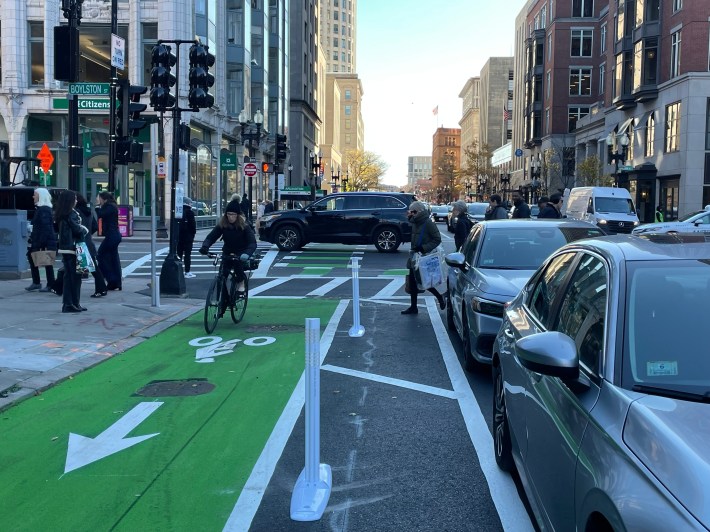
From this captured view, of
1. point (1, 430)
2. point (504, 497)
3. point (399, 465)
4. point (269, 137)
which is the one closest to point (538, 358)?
point (504, 497)

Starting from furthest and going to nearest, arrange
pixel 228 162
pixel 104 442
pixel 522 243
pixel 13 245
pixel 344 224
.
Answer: pixel 228 162 < pixel 344 224 < pixel 13 245 < pixel 522 243 < pixel 104 442

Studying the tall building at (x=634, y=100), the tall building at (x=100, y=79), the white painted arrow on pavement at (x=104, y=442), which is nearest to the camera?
the white painted arrow on pavement at (x=104, y=442)

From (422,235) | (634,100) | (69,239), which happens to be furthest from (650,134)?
(69,239)

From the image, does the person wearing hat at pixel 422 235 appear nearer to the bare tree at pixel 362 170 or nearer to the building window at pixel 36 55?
the building window at pixel 36 55

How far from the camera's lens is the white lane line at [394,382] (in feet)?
23.7

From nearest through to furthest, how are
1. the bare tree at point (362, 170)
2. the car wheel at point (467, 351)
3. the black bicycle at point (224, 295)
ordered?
the car wheel at point (467, 351) → the black bicycle at point (224, 295) → the bare tree at point (362, 170)

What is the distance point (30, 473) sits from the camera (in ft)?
16.7

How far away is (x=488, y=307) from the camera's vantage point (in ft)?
24.6

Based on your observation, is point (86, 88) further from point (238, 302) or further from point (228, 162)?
point (228, 162)

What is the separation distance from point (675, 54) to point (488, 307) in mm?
41795

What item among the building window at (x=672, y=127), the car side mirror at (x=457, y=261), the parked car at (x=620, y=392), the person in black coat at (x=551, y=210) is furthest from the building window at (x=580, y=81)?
the parked car at (x=620, y=392)

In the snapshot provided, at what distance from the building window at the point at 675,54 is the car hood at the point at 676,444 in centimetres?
4509

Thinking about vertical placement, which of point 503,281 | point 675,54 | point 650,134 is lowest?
point 503,281

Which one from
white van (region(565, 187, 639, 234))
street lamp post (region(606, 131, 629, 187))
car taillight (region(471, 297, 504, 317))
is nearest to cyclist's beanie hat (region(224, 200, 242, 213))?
car taillight (region(471, 297, 504, 317))
